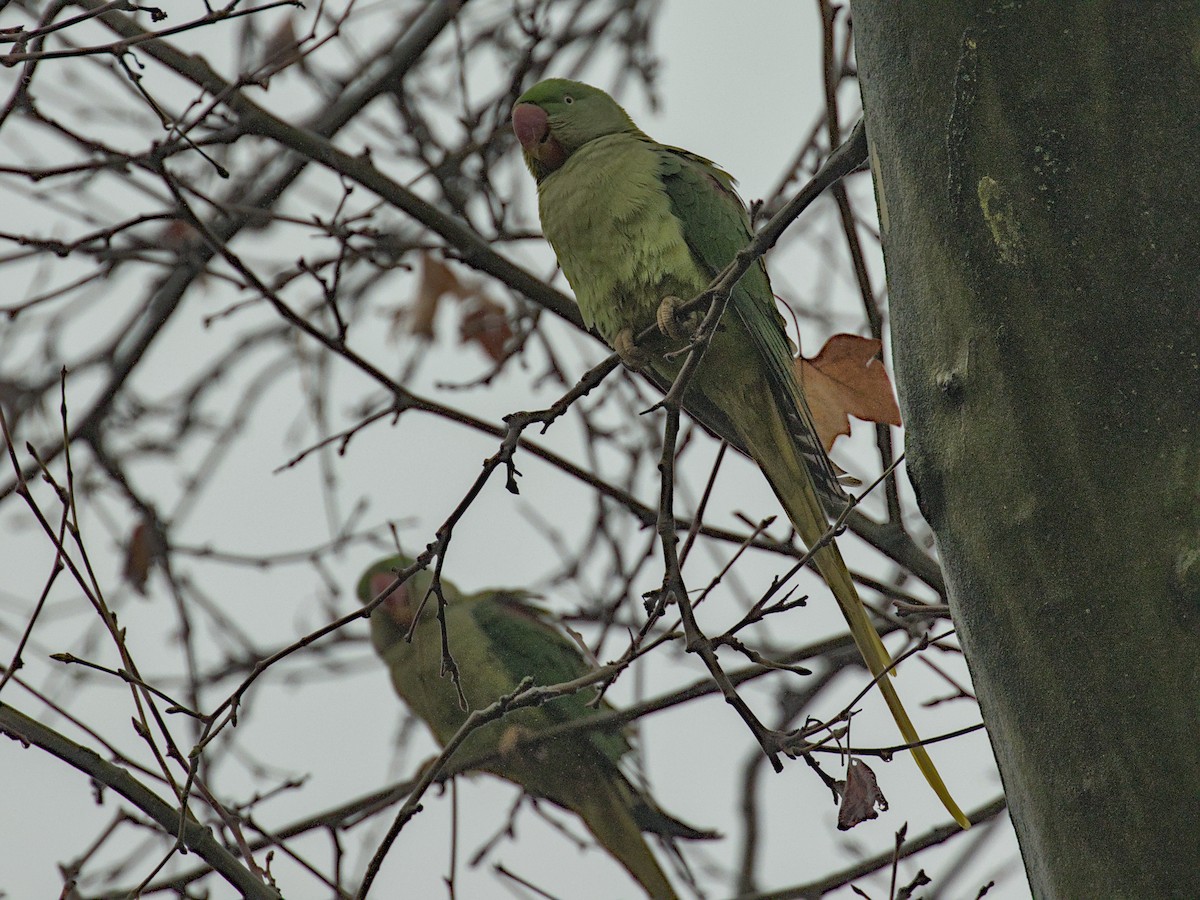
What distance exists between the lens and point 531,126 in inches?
114

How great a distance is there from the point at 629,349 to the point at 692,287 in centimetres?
18

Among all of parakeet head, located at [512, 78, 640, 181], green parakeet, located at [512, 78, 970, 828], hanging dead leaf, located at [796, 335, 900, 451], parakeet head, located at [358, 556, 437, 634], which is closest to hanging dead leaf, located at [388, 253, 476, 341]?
parakeet head, located at [358, 556, 437, 634]

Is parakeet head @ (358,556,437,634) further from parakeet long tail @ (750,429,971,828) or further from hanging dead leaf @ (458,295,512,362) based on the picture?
parakeet long tail @ (750,429,971,828)

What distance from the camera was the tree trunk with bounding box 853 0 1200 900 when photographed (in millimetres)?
991

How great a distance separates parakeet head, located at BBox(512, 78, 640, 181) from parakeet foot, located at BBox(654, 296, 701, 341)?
76 centimetres

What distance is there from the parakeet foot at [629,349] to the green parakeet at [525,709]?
3.65ft

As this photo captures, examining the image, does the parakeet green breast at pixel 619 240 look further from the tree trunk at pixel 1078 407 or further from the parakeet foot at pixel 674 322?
the tree trunk at pixel 1078 407

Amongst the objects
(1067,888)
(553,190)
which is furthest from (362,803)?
(1067,888)

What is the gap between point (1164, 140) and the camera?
3.37ft

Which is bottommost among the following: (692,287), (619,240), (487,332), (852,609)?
(852,609)

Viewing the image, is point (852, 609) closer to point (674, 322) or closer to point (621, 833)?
point (674, 322)

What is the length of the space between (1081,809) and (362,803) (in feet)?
6.35

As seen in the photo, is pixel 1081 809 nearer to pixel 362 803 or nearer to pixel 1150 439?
pixel 1150 439

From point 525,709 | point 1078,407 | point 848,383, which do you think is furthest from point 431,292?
point 1078,407
